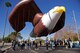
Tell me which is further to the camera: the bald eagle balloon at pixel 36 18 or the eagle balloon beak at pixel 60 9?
the bald eagle balloon at pixel 36 18

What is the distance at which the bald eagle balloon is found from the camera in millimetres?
15391

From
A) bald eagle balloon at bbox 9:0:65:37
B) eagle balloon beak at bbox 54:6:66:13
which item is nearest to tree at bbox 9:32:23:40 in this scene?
bald eagle balloon at bbox 9:0:65:37

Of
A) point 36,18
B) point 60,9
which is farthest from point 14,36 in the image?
point 60,9

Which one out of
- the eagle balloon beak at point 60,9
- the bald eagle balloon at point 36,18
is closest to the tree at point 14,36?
the bald eagle balloon at point 36,18

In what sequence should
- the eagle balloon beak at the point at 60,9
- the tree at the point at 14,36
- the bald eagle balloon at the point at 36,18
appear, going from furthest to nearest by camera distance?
the tree at the point at 14,36 → the bald eagle balloon at the point at 36,18 → the eagle balloon beak at the point at 60,9

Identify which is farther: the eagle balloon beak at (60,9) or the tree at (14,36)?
the tree at (14,36)

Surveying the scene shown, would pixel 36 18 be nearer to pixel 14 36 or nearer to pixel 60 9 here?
pixel 60 9

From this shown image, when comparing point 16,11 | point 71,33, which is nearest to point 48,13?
point 16,11

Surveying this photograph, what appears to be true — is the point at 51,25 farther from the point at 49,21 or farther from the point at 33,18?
the point at 33,18

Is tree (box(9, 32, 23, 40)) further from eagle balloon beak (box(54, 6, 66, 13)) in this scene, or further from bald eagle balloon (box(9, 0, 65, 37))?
eagle balloon beak (box(54, 6, 66, 13))

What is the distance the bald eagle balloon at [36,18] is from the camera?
50.5ft

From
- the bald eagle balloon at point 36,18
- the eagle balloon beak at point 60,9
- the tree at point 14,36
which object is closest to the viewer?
the eagle balloon beak at point 60,9

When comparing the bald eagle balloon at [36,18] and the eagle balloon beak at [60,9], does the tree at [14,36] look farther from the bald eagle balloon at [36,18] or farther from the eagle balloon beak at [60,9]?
the eagle balloon beak at [60,9]

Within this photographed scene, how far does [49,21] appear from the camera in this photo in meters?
15.5
